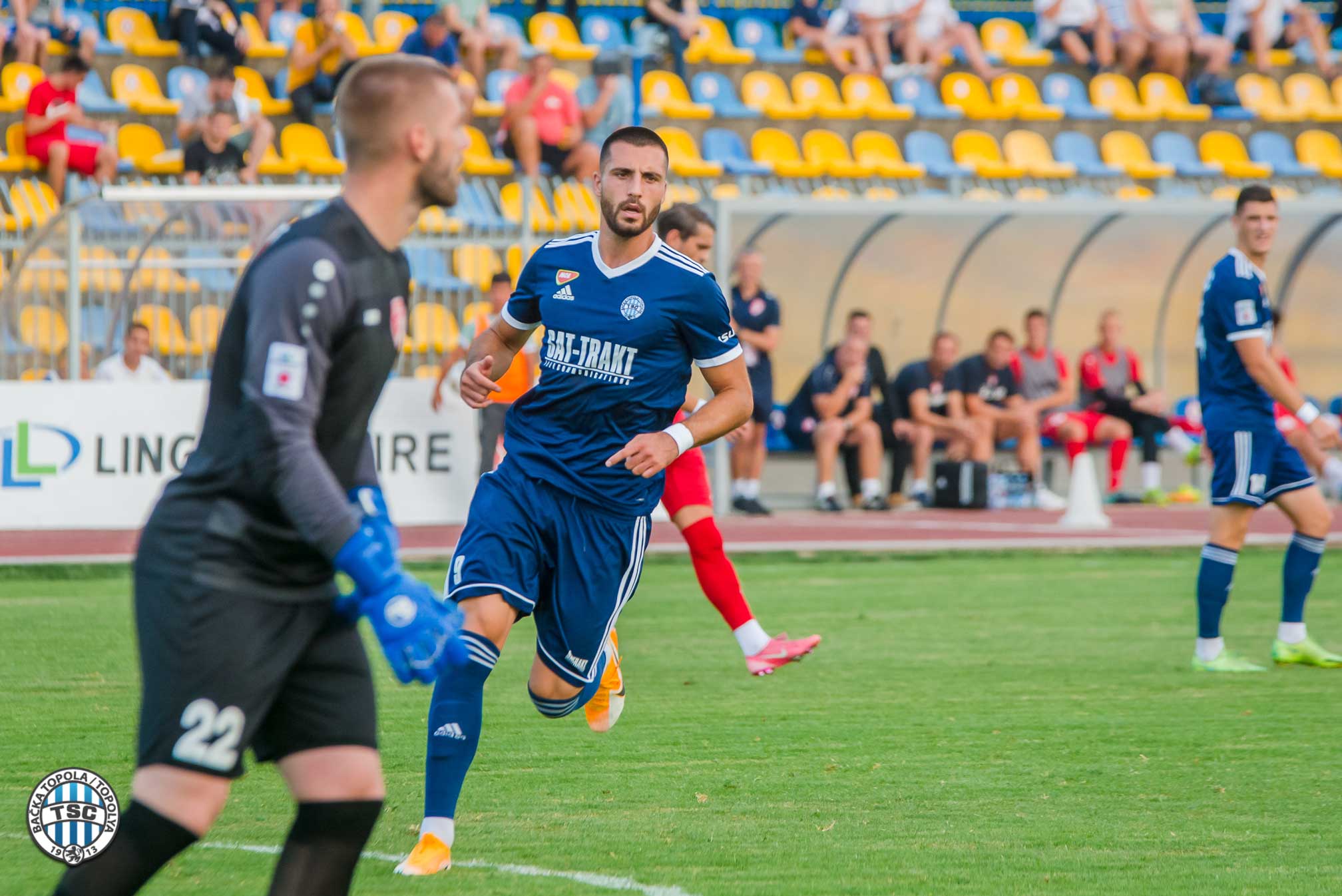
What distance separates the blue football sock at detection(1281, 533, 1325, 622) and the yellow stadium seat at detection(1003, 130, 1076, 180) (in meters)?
14.0

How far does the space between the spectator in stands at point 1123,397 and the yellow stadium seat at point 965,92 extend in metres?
5.08

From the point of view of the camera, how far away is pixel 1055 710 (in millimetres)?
7551

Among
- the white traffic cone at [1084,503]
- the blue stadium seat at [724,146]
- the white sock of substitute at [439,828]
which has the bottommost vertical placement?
the white traffic cone at [1084,503]

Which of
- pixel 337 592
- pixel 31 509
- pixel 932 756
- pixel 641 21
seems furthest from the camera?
pixel 641 21

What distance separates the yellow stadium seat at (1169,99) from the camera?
2355 cm

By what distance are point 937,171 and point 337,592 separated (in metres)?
18.8

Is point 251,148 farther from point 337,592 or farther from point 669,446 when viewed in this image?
point 337,592

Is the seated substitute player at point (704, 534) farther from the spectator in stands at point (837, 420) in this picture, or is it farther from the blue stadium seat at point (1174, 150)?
the blue stadium seat at point (1174, 150)

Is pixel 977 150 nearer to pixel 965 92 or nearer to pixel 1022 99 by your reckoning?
pixel 965 92

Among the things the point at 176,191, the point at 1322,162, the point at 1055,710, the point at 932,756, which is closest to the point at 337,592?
the point at 932,756

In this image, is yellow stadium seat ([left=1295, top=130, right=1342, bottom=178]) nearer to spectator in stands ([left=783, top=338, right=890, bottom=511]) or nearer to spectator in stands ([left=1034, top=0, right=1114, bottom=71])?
spectator in stands ([left=1034, top=0, right=1114, bottom=71])

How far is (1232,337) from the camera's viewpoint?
8.52 metres

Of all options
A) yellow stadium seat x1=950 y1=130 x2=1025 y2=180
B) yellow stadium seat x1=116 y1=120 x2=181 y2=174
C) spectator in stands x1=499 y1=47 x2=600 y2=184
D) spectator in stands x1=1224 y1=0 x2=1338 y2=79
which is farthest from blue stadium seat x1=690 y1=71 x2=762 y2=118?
spectator in stands x1=1224 y1=0 x2=1338 y2=79

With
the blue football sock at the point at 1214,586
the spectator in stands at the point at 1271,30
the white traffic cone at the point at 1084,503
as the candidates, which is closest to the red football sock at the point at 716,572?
the blue football sock at the point at 1214,586
